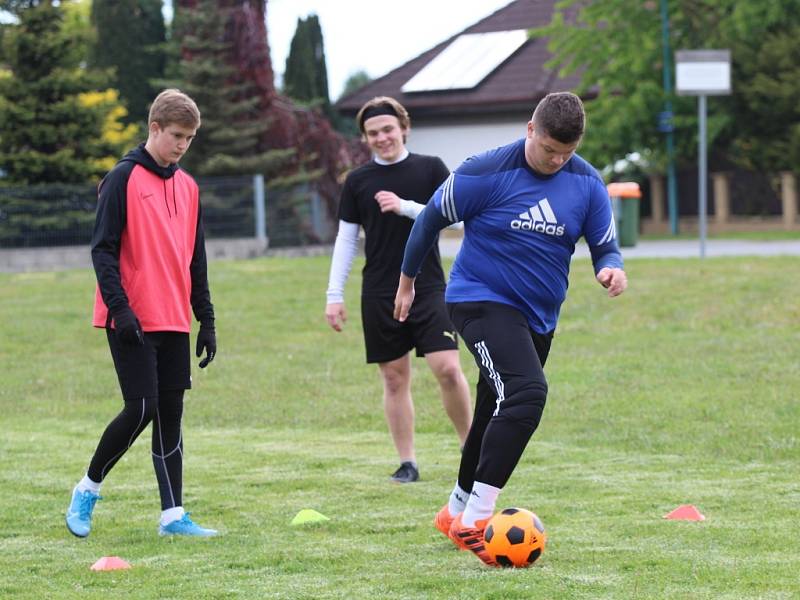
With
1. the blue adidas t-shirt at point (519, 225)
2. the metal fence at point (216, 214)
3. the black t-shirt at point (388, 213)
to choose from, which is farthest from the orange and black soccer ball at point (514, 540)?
the metal fence at point (216, 214)

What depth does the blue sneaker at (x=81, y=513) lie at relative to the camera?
666 centimetres

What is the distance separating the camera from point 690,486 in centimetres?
801

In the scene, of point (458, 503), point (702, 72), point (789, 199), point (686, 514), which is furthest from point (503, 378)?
point (789, 199)

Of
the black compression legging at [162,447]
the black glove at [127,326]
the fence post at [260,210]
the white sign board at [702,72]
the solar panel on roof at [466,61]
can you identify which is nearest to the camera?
the black glove at [127,326]

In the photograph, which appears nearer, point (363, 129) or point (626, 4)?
point (363, 129)

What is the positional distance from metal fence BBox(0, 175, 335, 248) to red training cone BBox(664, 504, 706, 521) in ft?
56.5

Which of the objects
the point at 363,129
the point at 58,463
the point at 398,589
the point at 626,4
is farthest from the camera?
the point at 626,4

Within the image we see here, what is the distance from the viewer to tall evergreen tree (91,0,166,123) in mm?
39469

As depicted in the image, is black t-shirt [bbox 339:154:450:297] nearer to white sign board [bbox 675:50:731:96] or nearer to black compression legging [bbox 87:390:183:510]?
black compression legging [bbox 87:390:183:510]

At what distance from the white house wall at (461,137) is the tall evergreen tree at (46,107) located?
12.3 m

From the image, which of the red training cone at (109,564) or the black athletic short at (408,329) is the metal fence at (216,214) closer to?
the black athletic short at (408,329)

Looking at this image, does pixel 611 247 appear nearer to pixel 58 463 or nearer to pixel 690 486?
pixel 690 486

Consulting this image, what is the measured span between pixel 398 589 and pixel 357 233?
3.27 meters

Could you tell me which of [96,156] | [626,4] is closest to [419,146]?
[626,4]
